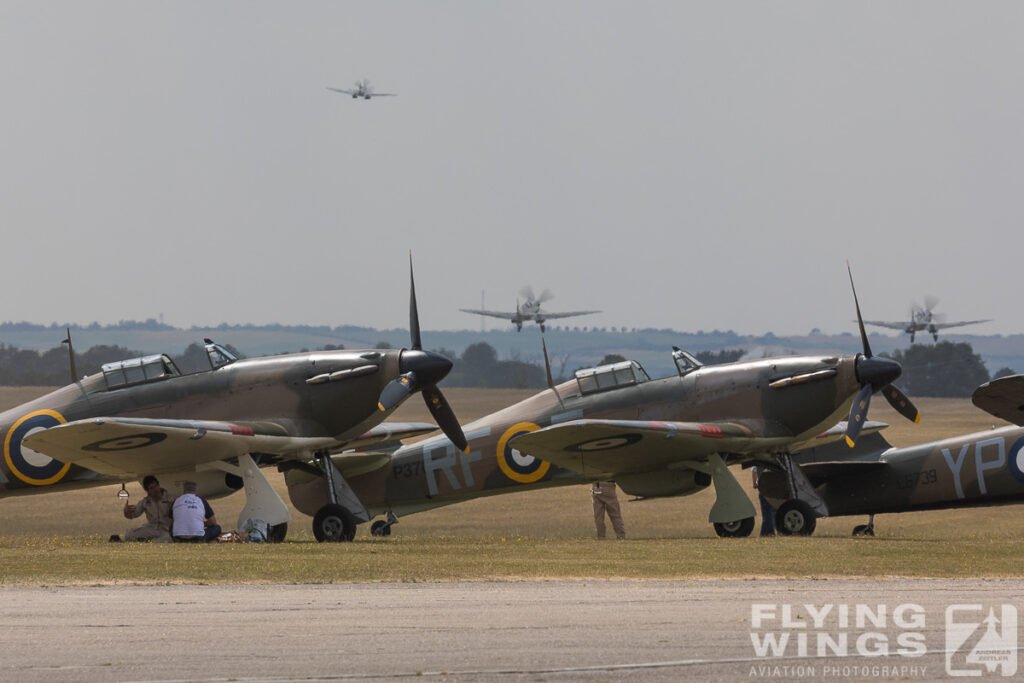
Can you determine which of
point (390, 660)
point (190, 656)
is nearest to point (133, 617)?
point (190, 656)

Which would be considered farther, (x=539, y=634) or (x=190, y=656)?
(x=539, y=634)

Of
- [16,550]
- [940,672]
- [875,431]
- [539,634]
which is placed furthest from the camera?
[875,431]

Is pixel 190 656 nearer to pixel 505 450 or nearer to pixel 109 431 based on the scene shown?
pixel 109 431

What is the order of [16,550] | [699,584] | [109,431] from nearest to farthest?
[699,584] < [16,550] < [109,431]

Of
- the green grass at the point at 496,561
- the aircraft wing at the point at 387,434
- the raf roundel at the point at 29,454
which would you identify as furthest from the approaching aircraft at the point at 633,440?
the raf roundel at the point at 29,454

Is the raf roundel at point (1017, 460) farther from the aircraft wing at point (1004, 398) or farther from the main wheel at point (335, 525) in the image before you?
the main wheel at point (335, 525)

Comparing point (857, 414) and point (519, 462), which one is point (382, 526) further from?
point (857, 414)

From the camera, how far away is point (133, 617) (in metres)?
10.5

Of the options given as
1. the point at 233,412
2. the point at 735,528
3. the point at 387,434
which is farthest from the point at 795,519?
the point at 233,412

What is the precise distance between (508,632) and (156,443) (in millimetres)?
10488

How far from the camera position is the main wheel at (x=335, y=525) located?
65.6 feet

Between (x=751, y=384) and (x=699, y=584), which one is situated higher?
(x=751, y=384)

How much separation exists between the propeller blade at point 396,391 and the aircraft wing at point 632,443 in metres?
1.77

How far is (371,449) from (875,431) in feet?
30.1
